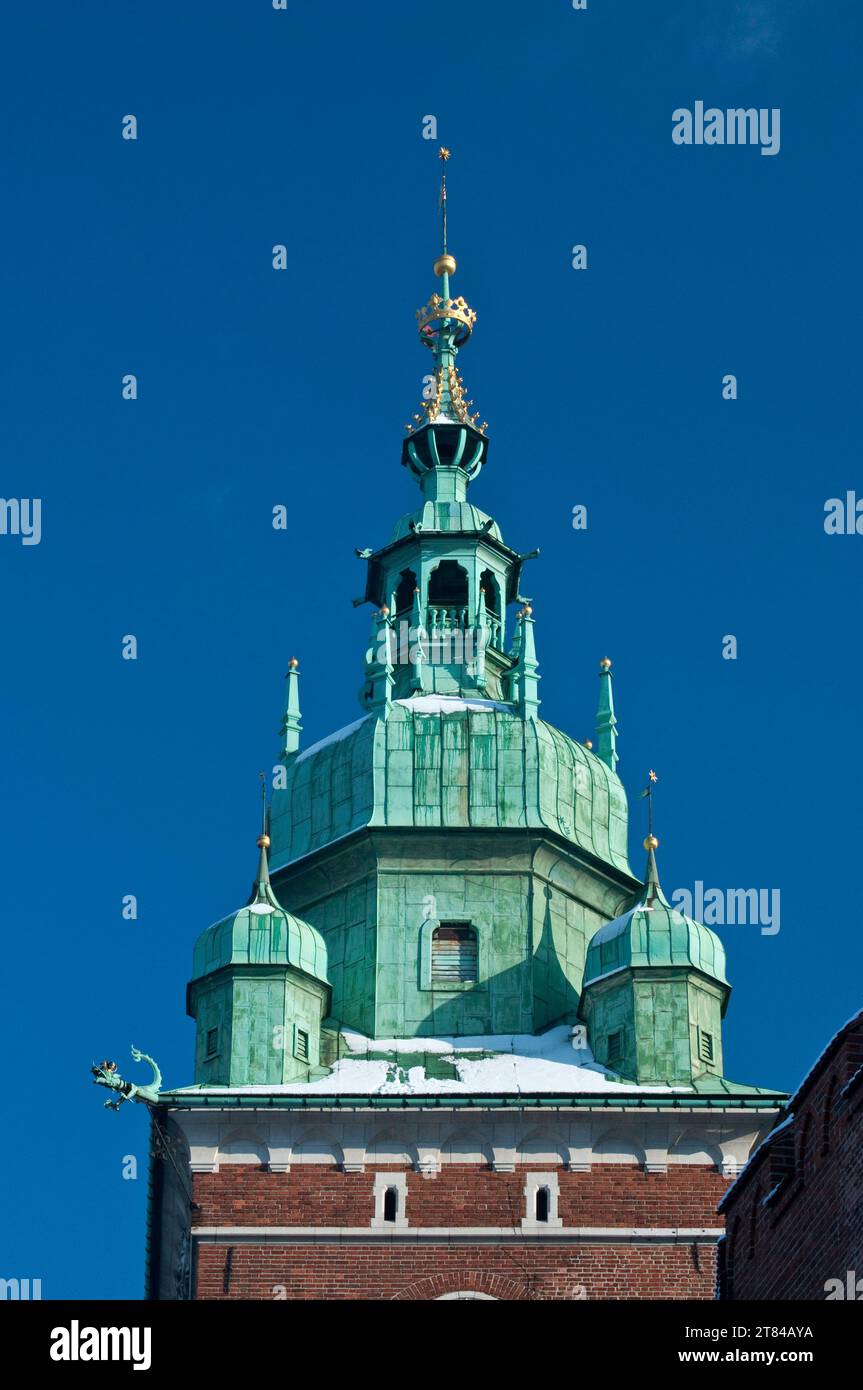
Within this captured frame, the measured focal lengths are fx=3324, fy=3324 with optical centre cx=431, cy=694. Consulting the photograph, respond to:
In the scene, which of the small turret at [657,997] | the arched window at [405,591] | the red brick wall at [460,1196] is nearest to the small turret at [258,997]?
the red brick wall at [460,1196]

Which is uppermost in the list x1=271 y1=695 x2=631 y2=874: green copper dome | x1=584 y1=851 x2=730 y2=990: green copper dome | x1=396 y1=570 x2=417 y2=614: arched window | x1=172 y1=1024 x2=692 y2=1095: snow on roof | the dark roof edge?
x1=396 y1=570 x2=417 y2=614: arched window

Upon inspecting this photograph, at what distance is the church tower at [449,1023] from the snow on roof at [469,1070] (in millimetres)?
65

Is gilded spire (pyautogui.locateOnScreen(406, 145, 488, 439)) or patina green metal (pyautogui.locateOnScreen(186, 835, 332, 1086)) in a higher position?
gilded spire (pyautogui.locateOnScreen(406, 145, 488, 439))

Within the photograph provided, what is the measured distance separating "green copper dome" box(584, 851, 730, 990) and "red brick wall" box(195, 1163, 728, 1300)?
3.68 metres

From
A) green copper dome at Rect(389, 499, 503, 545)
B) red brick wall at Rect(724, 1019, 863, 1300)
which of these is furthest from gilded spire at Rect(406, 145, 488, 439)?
red brick wall at Rect(724, 1019, 863, 1300)

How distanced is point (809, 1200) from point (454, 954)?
25110 mm

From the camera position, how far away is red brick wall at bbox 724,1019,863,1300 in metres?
27.4

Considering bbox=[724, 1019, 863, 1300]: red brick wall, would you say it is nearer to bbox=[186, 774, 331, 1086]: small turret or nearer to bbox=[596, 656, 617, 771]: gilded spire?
bbox=[186, 774, 331, 1086]: small turret

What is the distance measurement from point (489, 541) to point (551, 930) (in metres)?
8.79

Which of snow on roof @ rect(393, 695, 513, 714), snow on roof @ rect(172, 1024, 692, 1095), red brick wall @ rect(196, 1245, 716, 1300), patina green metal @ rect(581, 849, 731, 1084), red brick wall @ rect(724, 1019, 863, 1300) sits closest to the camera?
red brick wall @ rect(724, 1019, 863, 1300)

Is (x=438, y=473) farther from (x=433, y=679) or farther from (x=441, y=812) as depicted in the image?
(x=441, y=812)

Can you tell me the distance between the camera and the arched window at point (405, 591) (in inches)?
2365

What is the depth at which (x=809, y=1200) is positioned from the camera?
29.1m
